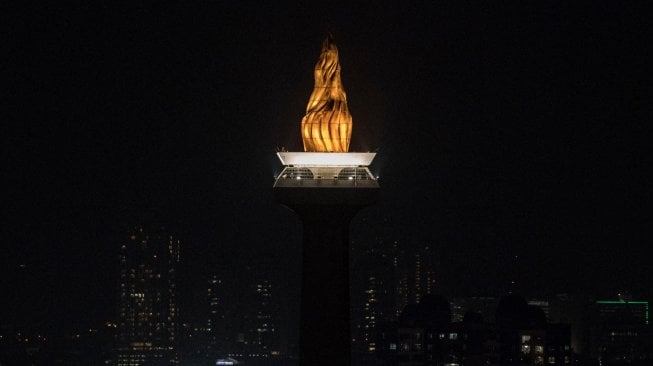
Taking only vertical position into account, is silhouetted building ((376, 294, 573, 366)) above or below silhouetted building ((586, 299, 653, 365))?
below

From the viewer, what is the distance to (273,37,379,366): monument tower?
31.1 m

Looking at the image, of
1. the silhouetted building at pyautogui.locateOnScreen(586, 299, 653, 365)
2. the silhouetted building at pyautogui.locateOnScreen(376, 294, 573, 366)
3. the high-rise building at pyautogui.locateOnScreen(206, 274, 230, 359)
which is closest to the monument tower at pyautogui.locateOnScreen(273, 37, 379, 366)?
the silhouetted building at pyautogui.locateOnScreen(376, 294, 573, 366)

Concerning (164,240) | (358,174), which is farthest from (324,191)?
(164,240)

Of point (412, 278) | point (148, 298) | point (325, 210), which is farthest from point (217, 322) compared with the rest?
point (325, 210)

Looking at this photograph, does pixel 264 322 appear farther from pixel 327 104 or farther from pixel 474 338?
pixel 327 104

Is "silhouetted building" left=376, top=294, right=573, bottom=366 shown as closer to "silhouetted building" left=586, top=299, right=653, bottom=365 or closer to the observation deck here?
"silhouetted building" left=586, top=299, right=653, bottom=365

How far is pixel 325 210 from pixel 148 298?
213 feet

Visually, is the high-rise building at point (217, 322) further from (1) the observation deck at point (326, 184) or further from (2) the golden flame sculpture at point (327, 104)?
(2) the golden flame sculpture at point (327, 104)

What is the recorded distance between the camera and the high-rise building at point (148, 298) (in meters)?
94.9

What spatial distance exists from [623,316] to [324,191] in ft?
236

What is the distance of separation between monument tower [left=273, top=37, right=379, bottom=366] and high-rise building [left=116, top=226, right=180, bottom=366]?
2483 inches

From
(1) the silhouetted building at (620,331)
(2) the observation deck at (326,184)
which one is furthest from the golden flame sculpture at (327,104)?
(1) the silhouetted building at (620,331)

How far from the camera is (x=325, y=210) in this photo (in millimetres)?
31656

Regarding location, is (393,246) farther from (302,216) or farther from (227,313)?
(302,216)
